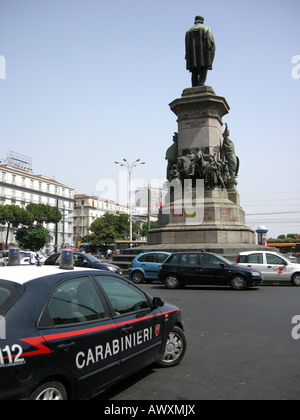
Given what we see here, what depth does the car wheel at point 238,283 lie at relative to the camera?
1313 centimetres

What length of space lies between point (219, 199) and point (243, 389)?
15.8 meters

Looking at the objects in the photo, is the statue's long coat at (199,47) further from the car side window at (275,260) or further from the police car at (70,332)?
the police car at (70,332)

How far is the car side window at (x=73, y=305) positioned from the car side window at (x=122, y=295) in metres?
0.21

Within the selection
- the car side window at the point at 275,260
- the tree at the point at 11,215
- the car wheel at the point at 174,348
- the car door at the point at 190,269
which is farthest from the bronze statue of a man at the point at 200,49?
the tree at the point at 11,215

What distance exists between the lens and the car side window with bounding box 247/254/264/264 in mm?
15250

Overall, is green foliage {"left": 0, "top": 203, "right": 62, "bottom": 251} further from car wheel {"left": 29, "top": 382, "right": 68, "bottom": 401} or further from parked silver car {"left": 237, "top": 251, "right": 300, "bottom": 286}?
car wheel {"left": 29, "top": 382, "right": 68, "bottom": 401}

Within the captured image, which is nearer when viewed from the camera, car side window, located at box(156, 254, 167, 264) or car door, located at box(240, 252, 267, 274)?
car door, located at box(240, 252, 267, 274)

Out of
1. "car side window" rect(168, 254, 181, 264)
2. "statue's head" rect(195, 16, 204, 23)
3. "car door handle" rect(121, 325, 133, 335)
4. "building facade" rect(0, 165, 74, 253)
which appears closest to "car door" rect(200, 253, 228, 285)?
"car side window" rect(168, 254, 181, 264)

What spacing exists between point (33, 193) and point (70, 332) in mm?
94541

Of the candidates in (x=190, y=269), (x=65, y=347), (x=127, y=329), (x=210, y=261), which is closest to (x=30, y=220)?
(x=190, y=269)

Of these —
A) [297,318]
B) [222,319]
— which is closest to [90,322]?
[222,319]

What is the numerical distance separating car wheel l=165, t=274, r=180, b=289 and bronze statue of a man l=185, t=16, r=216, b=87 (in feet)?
40.8
